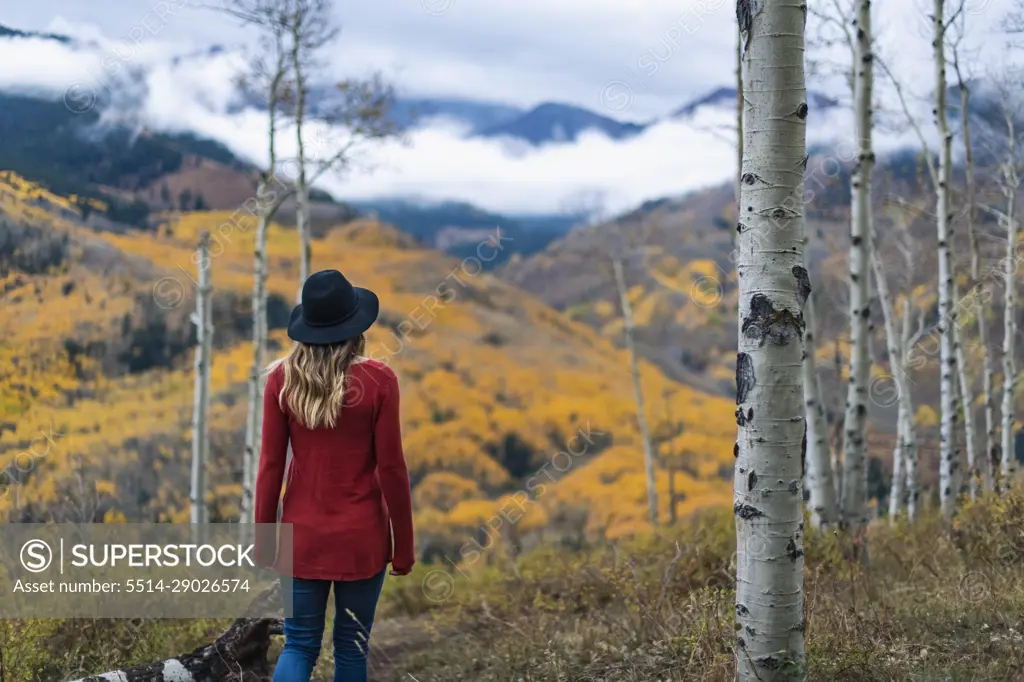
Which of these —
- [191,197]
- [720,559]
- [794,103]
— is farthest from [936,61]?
[191,197]

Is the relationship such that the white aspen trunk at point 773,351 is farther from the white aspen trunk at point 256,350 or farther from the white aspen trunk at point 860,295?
the white aspen trunk at point 256,350

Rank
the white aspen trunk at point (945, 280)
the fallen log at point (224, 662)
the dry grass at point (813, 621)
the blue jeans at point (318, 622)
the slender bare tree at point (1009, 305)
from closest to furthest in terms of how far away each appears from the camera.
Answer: the blue jeans at point (318, 622) → the dry grass at point (813, 621) → the fallen log at point (224, 662) → the white aspen trunk at point (945, 280) → the slender bare tree at point (1009, 305)

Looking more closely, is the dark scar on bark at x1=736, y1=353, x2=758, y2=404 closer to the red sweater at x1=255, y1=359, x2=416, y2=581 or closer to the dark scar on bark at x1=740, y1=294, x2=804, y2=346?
the dark scar on bark at x1=740, y1=294, x2=804, y2=346

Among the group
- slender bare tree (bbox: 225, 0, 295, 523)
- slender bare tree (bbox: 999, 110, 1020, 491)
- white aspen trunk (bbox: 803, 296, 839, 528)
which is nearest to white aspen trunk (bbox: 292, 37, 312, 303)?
slender bare tree (bbox: 225, 0, 295, 523)

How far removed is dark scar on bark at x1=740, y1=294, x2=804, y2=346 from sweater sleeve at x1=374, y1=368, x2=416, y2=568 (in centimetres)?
144

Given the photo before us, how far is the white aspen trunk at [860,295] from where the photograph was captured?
6789 mm

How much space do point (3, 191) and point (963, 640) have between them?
1241 cm

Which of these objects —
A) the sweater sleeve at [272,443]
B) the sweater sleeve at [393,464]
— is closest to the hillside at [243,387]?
the sweater sleeve at [272,443]

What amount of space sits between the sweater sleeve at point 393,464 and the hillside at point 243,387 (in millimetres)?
3305

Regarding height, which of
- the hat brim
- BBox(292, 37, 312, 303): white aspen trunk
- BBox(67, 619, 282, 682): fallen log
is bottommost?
BBox(67, 619, 282, 682): fallen log

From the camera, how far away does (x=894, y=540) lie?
743 cm

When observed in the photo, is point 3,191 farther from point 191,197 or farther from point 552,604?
point 191,197

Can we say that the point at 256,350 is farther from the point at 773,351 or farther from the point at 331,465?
the point at 773,351

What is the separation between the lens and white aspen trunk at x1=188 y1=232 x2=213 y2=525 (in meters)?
10.8
